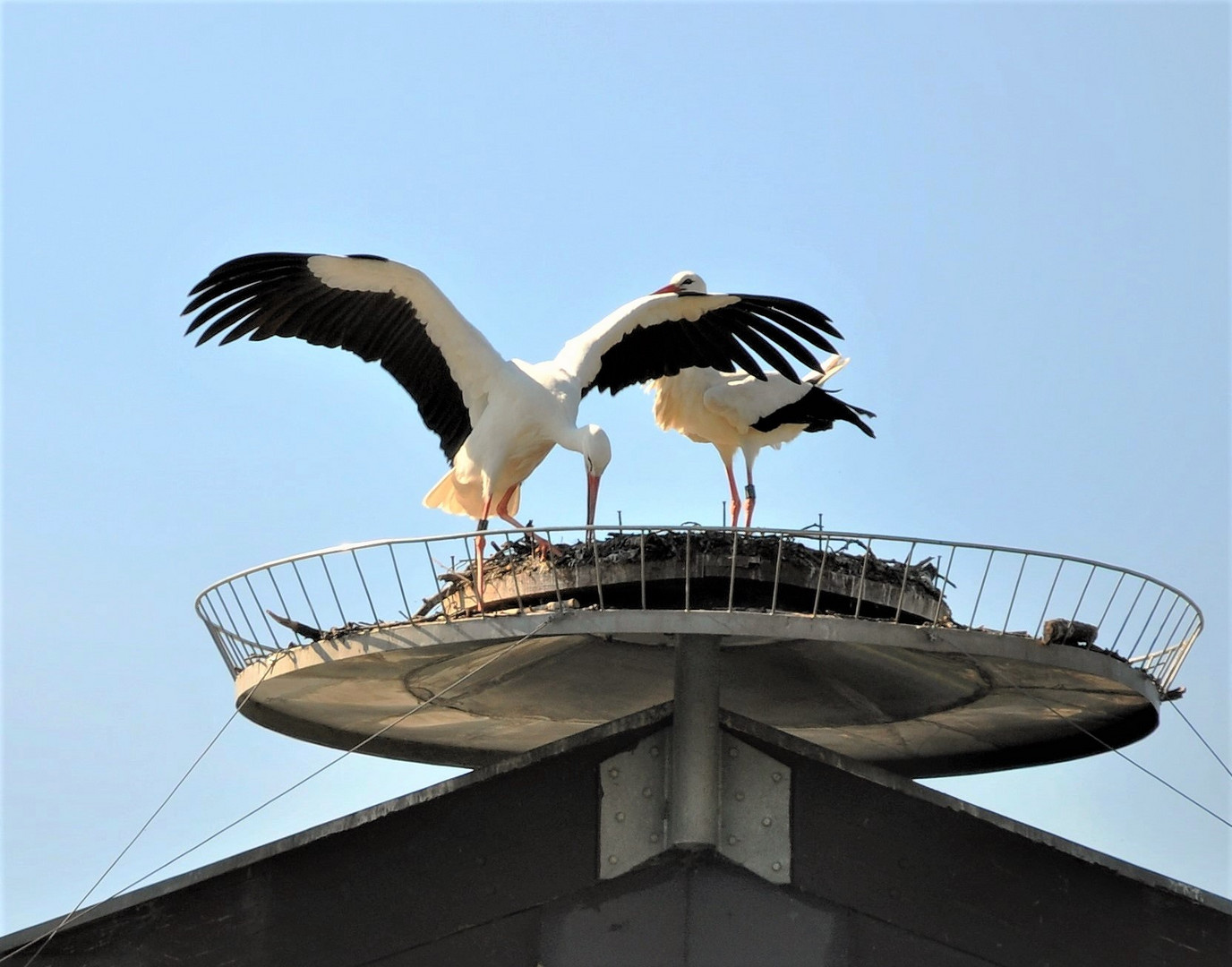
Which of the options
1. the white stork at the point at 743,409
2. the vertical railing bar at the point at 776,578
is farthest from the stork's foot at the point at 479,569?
the white stork at the point at 743,409

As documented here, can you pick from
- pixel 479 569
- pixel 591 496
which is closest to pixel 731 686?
pixel 591 496

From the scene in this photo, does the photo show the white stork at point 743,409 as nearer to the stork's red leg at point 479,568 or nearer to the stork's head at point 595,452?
Result: the stork's head at point 595,452

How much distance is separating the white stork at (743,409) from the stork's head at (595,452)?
322cm

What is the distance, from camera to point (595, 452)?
54.5 feet

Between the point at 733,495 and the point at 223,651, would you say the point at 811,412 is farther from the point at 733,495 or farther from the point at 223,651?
the point at 223,651

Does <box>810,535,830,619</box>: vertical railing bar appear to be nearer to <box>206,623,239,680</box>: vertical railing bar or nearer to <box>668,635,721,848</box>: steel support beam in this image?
<box>668,635,721,848</box>: steel support beam

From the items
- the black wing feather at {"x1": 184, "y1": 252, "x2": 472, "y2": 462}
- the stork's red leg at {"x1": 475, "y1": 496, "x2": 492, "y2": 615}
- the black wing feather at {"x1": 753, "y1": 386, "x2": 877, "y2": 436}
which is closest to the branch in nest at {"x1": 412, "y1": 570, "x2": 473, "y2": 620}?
the stork's red leg at {"x1": 475, "y1": 496, "x2": 492, "y2": 615}

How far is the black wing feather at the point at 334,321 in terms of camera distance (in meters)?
16.5

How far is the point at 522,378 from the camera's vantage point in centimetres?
1702

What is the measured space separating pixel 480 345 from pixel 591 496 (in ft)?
5.61

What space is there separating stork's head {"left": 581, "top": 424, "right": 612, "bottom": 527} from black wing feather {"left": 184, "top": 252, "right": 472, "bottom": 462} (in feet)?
4.95

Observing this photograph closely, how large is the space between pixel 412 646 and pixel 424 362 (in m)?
4.15

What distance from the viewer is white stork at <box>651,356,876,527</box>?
20.1m

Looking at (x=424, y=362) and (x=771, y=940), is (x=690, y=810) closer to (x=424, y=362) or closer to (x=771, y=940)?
(x=771, y=940)
